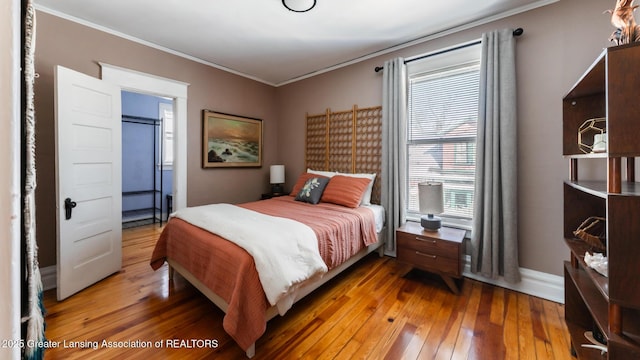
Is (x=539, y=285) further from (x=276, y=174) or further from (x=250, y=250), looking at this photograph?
(x=276, y=174)

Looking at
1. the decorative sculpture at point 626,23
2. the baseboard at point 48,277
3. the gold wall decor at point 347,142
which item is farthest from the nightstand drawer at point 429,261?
the baseboard at point 48,277

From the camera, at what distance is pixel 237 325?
1.47 metres

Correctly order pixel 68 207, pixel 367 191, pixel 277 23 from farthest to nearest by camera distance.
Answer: pixel 367 191, pixel 277 23, pixel 68 207

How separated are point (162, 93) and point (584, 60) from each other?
13.9 ft

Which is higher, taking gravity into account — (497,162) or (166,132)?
(166,132)

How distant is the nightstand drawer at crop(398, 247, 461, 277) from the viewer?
2.23 m

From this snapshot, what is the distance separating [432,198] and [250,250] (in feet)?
5.83

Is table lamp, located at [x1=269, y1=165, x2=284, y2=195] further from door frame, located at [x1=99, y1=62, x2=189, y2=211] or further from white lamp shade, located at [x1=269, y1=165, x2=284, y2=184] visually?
door frame, located at [x1=99, y1=62, x2=189, y2=211]

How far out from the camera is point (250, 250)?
1.55 meters

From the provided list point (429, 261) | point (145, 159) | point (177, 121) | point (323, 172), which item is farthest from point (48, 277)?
point (429, 261)

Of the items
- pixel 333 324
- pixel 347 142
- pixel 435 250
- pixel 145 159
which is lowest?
pixel 333 324

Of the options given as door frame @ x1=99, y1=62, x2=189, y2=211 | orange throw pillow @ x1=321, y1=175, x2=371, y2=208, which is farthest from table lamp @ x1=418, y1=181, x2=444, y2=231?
door frame @ x1=99, y1=62, x2=189, y2=211

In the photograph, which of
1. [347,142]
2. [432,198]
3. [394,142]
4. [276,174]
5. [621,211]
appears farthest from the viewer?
[276,174]

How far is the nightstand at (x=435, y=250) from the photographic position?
2225 mm
